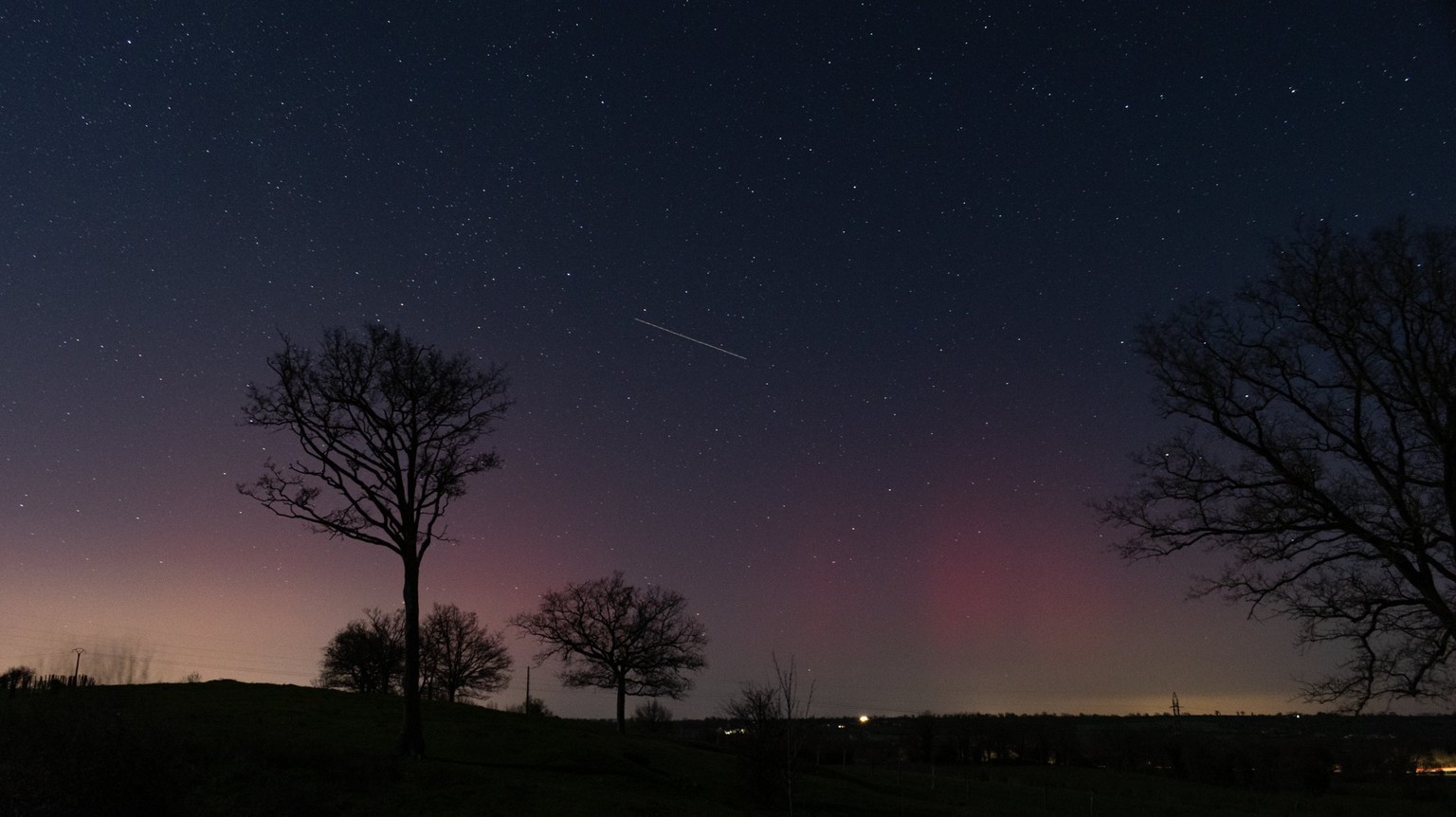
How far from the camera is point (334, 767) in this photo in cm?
2350

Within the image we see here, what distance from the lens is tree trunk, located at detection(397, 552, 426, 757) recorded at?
87.0 feet

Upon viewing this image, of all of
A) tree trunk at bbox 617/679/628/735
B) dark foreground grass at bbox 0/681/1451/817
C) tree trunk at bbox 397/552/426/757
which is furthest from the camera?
tree trunk at bbox 617/679/628/735

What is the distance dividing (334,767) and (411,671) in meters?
3.69

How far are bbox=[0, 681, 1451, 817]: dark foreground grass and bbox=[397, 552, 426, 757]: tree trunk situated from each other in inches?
39.3

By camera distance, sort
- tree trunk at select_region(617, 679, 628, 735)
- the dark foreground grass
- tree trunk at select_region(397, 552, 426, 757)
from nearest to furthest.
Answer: the dark foreground grass
tree trunk at select_region(397, 552, 426, 757)
tree trunk at select_region(617, 679, 628, 735)

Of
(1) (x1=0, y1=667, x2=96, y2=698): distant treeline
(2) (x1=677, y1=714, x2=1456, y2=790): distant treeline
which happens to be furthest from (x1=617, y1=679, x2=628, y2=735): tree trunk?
(1) (x1=0, y1=667, x2=96, y2=698): distant treeline

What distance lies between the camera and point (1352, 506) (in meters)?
15.9

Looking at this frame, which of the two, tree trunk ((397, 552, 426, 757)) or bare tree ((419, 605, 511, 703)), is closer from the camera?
tree trunk ((397, 552, 426, 757))

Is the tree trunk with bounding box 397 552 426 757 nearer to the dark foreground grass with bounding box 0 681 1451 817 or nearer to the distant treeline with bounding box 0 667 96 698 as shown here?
the dark foreground grass with bounding box 0 681 1451 817

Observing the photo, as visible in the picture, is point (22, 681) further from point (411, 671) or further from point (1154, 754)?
point (1154, 754)

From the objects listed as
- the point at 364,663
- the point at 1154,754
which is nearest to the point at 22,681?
the point at 364,663

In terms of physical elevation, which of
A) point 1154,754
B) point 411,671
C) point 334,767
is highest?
point 411,671

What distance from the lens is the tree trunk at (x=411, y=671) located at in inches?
1044

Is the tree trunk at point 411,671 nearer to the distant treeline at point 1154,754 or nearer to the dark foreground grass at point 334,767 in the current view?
the dark foreground grass at point 334,767
